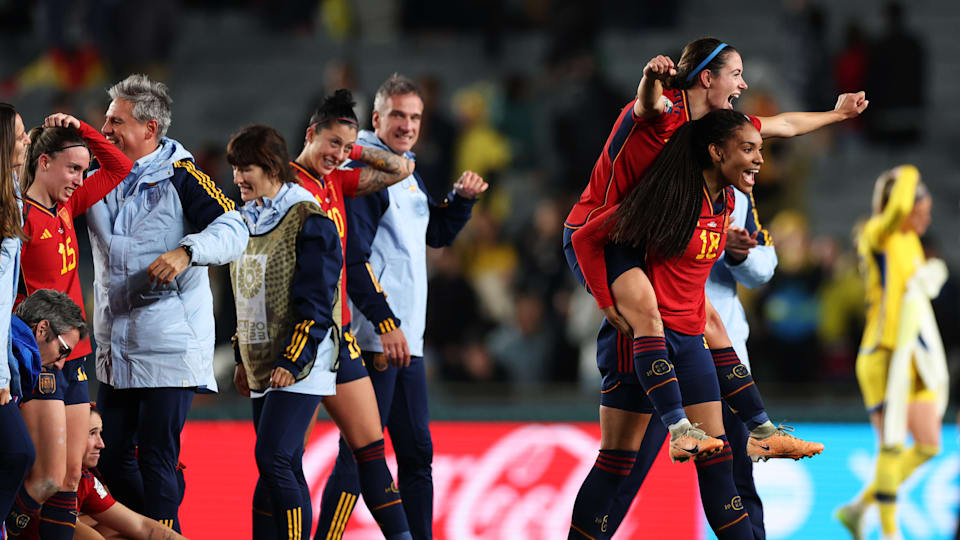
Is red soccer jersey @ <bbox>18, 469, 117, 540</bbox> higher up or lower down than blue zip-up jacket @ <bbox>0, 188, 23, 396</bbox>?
lower down

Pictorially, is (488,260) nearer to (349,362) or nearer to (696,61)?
(349,362)

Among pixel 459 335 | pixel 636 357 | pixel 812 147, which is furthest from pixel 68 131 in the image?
pixel 812 147

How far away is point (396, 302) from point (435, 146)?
637cm

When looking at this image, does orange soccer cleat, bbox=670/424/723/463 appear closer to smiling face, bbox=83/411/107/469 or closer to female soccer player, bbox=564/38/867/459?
female soccer player, bbox=564/38/867/459

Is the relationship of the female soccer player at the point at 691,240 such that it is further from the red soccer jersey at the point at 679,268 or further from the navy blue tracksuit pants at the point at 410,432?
the navy blue tracksuit pants at the point at 410,432

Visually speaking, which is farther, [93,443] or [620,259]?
[93,443]

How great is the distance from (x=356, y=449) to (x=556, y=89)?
29.6 ft

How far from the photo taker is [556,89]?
1458 cm

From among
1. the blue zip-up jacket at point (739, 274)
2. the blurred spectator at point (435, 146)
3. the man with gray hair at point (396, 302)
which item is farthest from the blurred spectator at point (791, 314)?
the man with gray hair at point (396, 302)

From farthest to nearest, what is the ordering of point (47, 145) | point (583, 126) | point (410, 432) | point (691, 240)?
point (583, 126) < point (410, 432) < point (47, 145) < point (691, 240)

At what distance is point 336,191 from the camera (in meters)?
6.35

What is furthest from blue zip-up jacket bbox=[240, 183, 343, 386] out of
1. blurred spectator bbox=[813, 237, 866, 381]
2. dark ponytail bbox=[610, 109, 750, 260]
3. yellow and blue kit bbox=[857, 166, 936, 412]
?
blurred spectator bbox=[813, 237, 866, 381]

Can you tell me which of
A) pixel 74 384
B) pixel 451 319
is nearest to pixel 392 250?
pixel 74 384

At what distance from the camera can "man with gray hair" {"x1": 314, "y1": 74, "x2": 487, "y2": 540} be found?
641 centimetres
